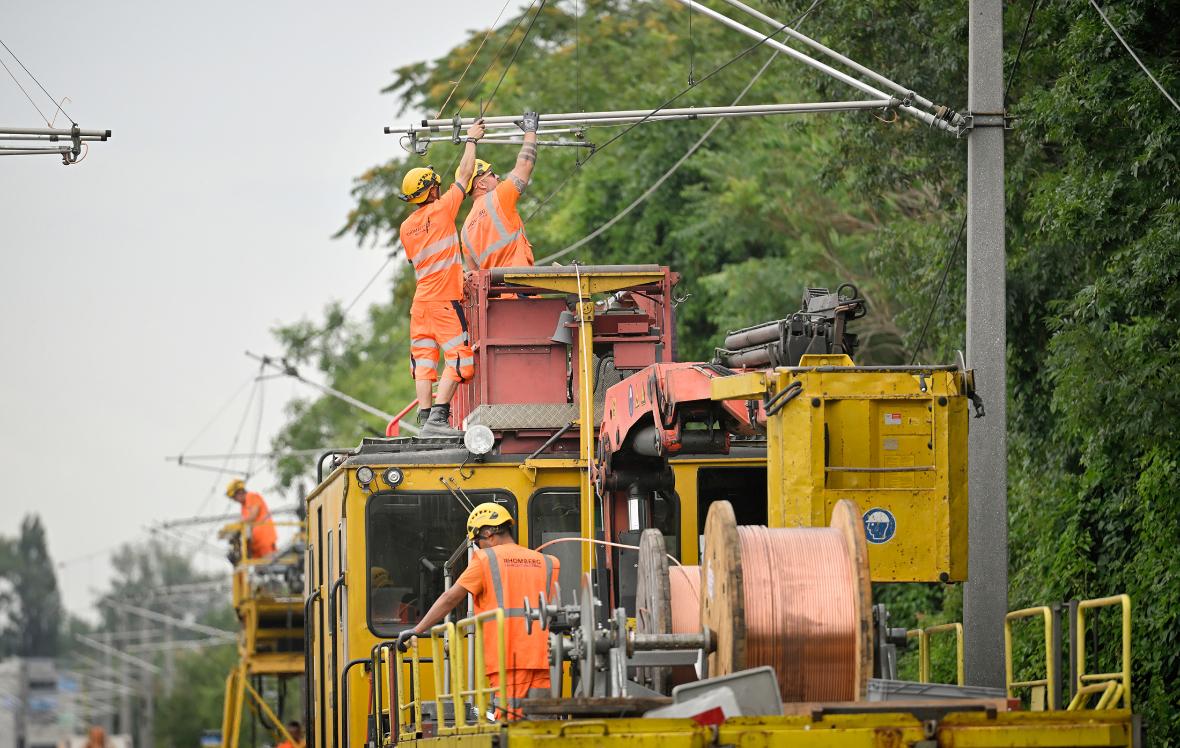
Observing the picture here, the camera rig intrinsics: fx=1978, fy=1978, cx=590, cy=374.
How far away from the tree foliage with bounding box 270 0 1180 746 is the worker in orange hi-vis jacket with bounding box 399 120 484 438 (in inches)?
164

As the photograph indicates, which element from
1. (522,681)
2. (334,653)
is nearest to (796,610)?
(522,681)

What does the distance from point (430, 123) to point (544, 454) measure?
4620 mm

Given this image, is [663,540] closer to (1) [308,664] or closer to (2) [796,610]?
(2) [796,610]

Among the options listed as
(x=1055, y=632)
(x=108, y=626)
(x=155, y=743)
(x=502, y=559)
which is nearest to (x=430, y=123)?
(x=502, y=559)

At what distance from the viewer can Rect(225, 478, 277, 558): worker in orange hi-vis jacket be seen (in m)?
28.0

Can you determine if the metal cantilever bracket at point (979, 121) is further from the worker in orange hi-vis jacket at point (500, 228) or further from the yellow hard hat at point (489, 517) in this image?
Result: the yellow hard hat at point (489, 517)

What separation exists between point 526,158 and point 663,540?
539 centimetres

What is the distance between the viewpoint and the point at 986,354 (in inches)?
555

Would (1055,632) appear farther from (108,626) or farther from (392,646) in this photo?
(108,626)

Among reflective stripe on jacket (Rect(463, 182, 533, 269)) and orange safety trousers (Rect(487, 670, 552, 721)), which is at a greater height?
reflective stripe on jacket (Rect(463, 182, 533, 269))

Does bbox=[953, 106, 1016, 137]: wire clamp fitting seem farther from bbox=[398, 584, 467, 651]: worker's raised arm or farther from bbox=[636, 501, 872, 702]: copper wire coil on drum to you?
bbox=[636, 501, 872, 702]: copper wire coil on drum

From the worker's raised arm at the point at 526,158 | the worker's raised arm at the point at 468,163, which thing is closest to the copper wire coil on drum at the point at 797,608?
the worker's raised arm at the point at 526,158

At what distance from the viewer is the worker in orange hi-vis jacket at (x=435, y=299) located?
14.5m

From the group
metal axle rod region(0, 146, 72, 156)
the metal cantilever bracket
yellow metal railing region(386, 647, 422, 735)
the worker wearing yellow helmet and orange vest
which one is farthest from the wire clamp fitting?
metal axle rod region(0, 146, 72, 156)
